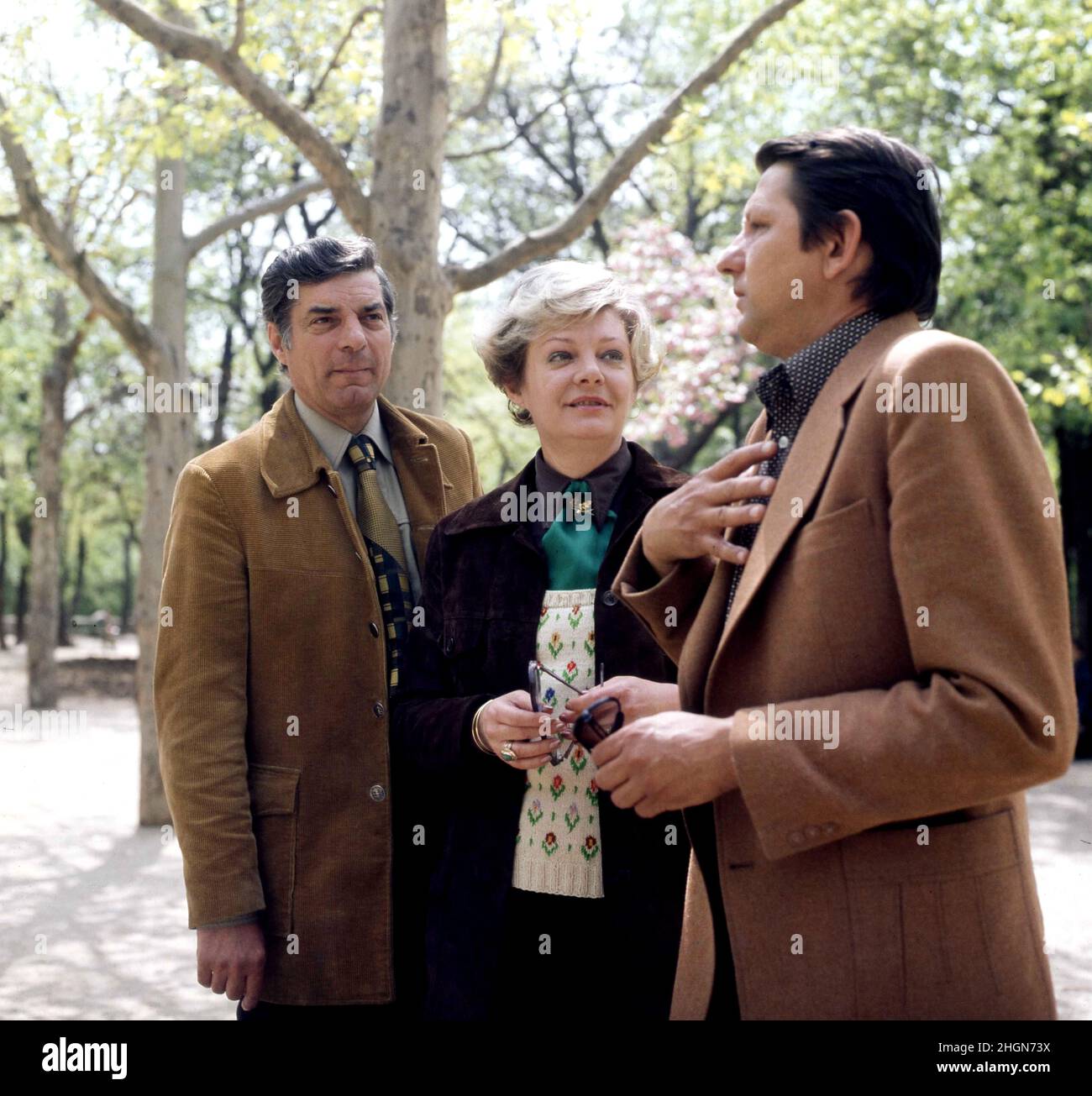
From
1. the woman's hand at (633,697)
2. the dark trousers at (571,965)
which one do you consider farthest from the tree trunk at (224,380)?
the woman's hand at (633,697)

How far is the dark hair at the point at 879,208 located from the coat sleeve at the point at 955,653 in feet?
0.90

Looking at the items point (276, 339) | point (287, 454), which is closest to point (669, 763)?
point (287, 454)

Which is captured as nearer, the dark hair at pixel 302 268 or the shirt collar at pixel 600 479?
the shirt collar at pixel 600 479

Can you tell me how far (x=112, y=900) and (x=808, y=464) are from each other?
26.6ft

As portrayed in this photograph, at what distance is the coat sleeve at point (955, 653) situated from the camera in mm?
1880

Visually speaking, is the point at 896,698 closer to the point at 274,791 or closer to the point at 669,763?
the point at 669,763

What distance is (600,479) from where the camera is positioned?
3.10 metres

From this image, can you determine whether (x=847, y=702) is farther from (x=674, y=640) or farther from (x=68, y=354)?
(x=68, y=354)

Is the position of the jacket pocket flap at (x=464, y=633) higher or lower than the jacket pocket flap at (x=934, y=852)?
higher

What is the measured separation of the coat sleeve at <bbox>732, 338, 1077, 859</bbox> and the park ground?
449 centimetres

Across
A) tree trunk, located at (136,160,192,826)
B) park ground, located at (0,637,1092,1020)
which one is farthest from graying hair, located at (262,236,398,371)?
tree trunk, located at (136,160,192,826)

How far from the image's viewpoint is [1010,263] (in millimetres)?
17594

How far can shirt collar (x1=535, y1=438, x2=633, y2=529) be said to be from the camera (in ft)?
10.0

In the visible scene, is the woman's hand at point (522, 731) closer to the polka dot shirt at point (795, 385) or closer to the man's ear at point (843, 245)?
the polka dot shirt at point (795, 385)
